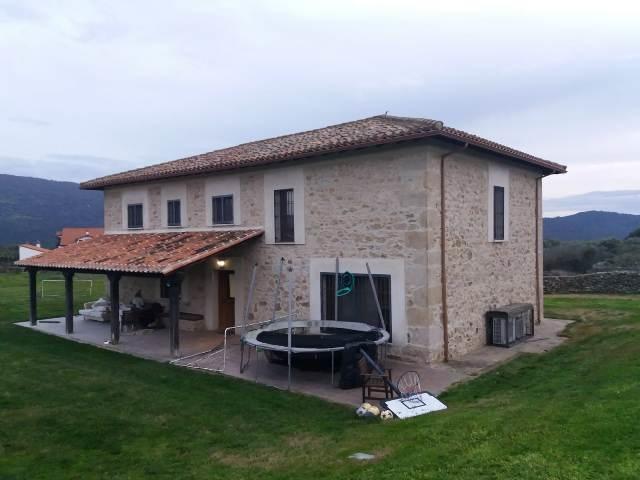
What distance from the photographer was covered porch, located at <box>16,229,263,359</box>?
39.7ft

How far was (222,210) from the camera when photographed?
1530 cm

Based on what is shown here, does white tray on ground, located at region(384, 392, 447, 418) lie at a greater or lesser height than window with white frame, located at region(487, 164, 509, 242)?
lesser

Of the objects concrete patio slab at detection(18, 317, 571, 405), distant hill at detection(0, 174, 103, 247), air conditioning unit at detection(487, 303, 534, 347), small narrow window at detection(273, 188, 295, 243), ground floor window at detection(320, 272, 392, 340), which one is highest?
distant hill at detection(0, 174, 103, 247)

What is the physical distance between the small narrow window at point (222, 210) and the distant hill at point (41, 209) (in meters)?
111

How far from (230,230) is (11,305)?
43.3ft

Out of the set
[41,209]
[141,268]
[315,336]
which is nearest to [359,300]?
[315,336]

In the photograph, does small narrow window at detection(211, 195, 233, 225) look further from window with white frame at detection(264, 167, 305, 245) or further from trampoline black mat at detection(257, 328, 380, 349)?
trampoline black mat at detection(257, 328, 380, 349)

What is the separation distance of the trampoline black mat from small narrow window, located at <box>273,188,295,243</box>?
289cm

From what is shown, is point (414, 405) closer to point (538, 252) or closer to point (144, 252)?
point (144, 252)

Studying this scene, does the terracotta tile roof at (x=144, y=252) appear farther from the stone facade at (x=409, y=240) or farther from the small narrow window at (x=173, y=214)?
the stone facade at (x=409, y=240)

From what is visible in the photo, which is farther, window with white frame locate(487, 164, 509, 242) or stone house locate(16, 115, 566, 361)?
window with white frame locate(487, 164, 509, 242)

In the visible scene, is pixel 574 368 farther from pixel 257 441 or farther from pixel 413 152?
pixel 257 441

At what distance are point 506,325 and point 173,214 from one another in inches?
427

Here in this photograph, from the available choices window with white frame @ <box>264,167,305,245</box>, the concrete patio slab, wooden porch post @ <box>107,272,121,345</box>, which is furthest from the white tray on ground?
wooden porch post @ <box>107,272,121,345</box>
